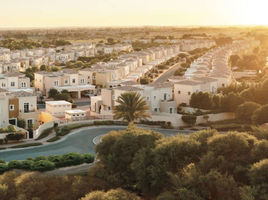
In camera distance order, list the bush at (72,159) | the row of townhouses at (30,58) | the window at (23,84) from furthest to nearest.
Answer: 1. the row of townhouses at (30,58)
2. the window at (23,84)
3. the bush at (72,159)

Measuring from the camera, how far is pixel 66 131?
128 feet

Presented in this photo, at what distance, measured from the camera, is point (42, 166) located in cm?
2752

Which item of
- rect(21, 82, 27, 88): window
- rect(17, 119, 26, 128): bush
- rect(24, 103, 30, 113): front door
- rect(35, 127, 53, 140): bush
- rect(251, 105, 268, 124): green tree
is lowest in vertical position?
rect(35, 127, 53, 140): bush

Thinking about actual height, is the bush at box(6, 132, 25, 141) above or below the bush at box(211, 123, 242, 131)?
above

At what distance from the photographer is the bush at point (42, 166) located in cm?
2741

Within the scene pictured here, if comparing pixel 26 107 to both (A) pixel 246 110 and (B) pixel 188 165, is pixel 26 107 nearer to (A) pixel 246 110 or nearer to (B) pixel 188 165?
(A) pixel 246 110

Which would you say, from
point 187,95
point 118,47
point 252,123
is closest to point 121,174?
point 252,123

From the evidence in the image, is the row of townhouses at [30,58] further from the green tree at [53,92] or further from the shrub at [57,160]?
the shrub at [57,160]

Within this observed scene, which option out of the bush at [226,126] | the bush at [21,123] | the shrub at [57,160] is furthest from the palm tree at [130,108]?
the shrub at [57,160]

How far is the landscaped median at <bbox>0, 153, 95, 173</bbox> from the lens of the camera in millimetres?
27500

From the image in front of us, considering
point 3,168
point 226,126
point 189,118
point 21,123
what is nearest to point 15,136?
point 21,123

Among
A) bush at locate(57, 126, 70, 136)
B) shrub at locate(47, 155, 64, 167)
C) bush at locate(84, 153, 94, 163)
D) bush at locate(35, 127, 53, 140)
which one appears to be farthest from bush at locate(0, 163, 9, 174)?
bush at locate(57, 126, 70, 136)

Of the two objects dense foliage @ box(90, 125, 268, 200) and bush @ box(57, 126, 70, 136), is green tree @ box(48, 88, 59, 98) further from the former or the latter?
dense foliage @ box(90, 125, 268, 200)

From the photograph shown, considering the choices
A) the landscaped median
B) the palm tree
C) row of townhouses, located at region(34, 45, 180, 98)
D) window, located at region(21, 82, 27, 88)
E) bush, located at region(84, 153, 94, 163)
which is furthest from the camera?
row of townhouses, located at region(34, 45, 180, 98)
